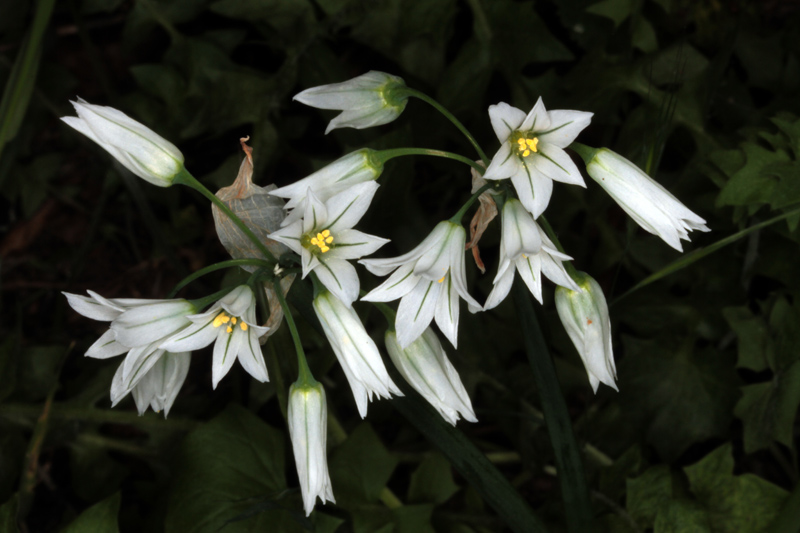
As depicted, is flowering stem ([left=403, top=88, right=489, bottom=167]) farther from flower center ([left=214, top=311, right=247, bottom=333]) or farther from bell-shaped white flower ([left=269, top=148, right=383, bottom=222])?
flower center ([left=214, top=311, right=247, bottom=333])

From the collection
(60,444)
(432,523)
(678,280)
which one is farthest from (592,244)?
(60,444)

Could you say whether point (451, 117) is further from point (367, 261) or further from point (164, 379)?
point (164, 379)

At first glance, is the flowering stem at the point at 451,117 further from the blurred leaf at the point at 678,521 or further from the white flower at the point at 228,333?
the blurred leaf at the point at 678,521

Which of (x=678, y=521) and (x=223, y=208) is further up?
(x=223, y=208)

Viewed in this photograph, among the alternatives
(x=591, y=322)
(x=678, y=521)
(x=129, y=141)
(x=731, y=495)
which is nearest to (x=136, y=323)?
(x=129, y=141)

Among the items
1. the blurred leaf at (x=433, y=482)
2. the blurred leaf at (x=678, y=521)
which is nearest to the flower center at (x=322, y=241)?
the blurred leaf at (x=433, y=482)

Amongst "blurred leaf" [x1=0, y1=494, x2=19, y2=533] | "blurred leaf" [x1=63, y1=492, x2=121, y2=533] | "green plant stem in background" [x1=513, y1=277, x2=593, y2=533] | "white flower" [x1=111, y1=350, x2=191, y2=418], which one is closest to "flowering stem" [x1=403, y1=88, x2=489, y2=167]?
"green plant stem in background" [x1=513, y1=277, x2=593, y2=533]
